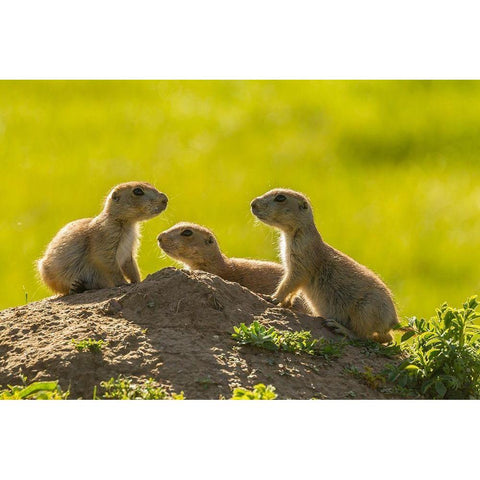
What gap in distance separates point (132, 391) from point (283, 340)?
4.89 ft

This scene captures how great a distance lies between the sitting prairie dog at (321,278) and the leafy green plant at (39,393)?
2.77 metres

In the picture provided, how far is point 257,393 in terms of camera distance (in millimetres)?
6738

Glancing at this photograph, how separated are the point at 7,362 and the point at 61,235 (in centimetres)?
261

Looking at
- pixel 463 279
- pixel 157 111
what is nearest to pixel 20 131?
pixel 157 111

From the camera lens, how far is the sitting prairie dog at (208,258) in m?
10.0

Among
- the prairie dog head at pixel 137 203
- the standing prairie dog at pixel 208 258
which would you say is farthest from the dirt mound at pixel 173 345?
the standing prairie dog at pixel 208 258

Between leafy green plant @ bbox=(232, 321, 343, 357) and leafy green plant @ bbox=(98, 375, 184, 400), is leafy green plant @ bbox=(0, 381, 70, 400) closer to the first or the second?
leafy green plant @ bbox=(98, 375, 184, 400)

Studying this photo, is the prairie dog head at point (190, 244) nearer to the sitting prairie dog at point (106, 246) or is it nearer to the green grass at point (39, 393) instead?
the sitting prairie dog at point (106, 246)

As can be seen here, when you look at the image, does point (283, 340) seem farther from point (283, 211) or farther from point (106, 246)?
point (106, 246)

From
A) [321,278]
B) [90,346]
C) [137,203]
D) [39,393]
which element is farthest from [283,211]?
[39,393]

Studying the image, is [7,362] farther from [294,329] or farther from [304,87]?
[304,87]

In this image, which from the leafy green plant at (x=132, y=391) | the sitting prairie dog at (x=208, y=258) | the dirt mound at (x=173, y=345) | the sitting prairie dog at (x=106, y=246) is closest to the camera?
the leafy green plant at (x=132, y=391)

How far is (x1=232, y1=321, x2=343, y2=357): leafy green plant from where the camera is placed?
754cm

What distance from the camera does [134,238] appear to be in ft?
32.2
